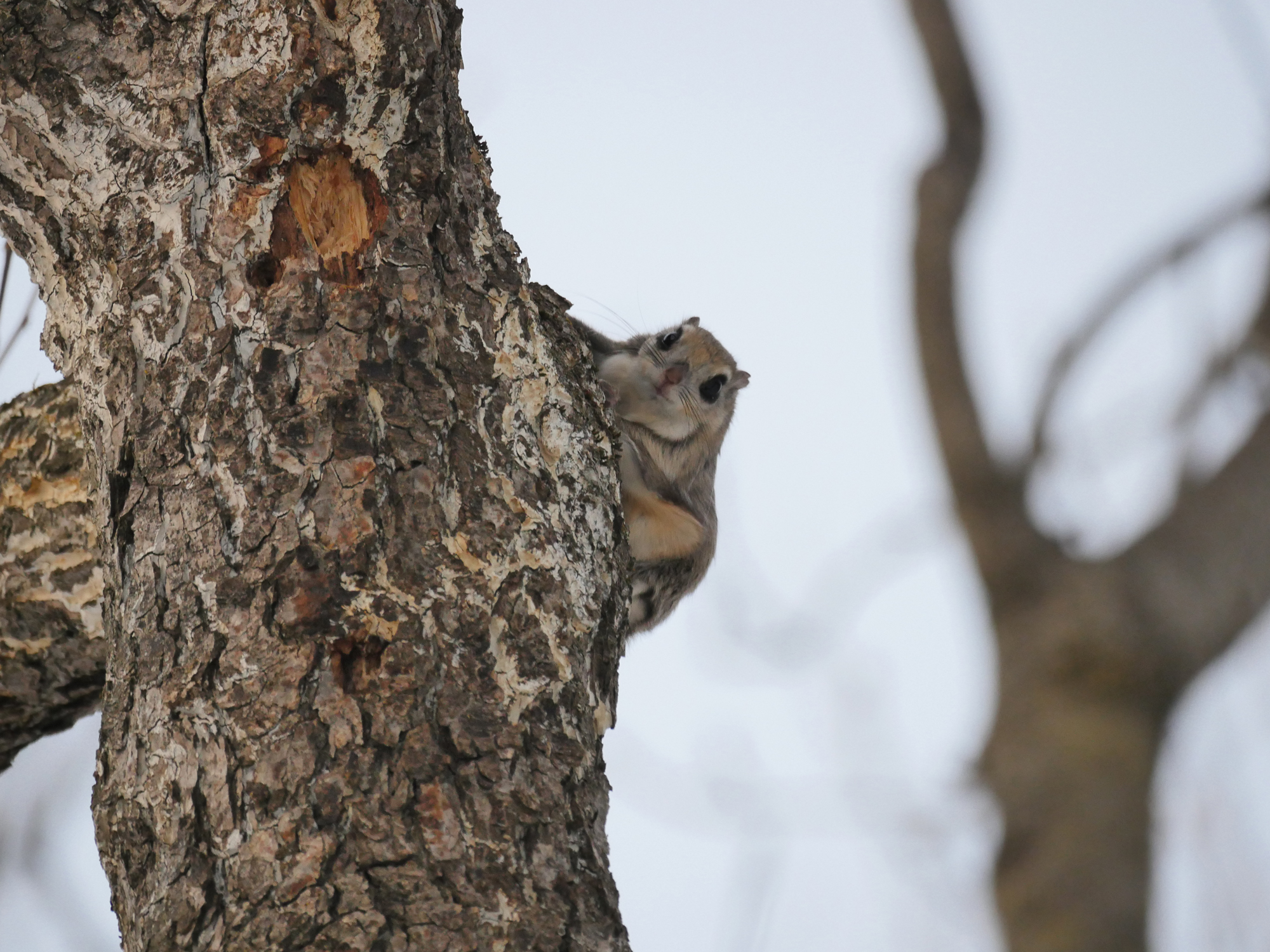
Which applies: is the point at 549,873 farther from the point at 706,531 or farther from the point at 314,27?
the point at 706,531

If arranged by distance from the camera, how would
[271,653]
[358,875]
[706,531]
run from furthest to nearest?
[706,531] < [271,653] < [358,875]

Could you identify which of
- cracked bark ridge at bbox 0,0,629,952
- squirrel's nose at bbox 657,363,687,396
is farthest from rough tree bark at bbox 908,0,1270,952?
cracked bark ridge at bbox 0,0,629,952

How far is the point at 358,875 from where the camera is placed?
171 centimetres

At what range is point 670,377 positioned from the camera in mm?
3938

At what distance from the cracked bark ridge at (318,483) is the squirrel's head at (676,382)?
1.40 meters

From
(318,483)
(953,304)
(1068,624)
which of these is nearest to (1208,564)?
(1068,624)

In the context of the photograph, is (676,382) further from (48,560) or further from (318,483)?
(318,483)

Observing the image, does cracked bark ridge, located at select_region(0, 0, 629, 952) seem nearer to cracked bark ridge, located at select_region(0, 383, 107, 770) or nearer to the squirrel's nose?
cracked bark ridge, located at select_region(0, 383, 107, 770)

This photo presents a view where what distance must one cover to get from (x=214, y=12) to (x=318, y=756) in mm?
1184

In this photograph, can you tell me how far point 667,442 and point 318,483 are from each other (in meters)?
1.97

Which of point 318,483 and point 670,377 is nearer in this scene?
point 318,483

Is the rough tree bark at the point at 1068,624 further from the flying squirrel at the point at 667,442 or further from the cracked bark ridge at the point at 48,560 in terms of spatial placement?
the cracked bark ridge at the point at 48,560

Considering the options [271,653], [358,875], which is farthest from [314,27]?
[358,875]

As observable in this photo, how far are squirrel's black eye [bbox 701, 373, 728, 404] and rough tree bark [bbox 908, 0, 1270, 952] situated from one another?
0.62m
